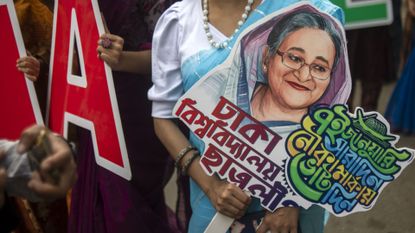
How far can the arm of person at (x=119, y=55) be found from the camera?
114 centimetres

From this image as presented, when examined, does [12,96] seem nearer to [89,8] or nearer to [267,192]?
[89,8]

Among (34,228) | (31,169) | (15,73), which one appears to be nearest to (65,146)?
(31,169)

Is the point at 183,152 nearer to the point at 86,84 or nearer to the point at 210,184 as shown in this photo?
the point at 210,184

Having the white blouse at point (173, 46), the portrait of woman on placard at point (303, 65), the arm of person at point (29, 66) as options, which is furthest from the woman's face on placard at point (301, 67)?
the arm of person at point (29, 66)

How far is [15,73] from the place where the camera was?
4.13 feet

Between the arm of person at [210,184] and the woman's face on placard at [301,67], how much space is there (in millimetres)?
181

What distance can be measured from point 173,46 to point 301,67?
241 millimetres

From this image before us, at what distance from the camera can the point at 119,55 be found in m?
1.14

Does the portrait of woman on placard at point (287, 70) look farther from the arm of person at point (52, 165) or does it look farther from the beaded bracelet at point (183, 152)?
the arm of person at point (52, 165)

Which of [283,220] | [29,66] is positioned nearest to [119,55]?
[29,66]

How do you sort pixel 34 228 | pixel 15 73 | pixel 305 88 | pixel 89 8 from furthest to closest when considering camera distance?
pixel 34 228 → pixel 15 73 → pixel 89 8 → pixel 305 88

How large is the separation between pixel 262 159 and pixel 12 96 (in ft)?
2.11

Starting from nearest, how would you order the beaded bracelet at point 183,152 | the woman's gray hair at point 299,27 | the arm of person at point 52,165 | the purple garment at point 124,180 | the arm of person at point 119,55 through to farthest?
the arm of person at point 52,165 < the woman's gray hair at point 299,27 < the beaded bracelet at point 183,152 < the arm of person at point 119,55 < the purple garment at point 124,180

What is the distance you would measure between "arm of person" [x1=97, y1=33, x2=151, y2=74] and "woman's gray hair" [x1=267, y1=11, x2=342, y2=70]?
13.6 inches
